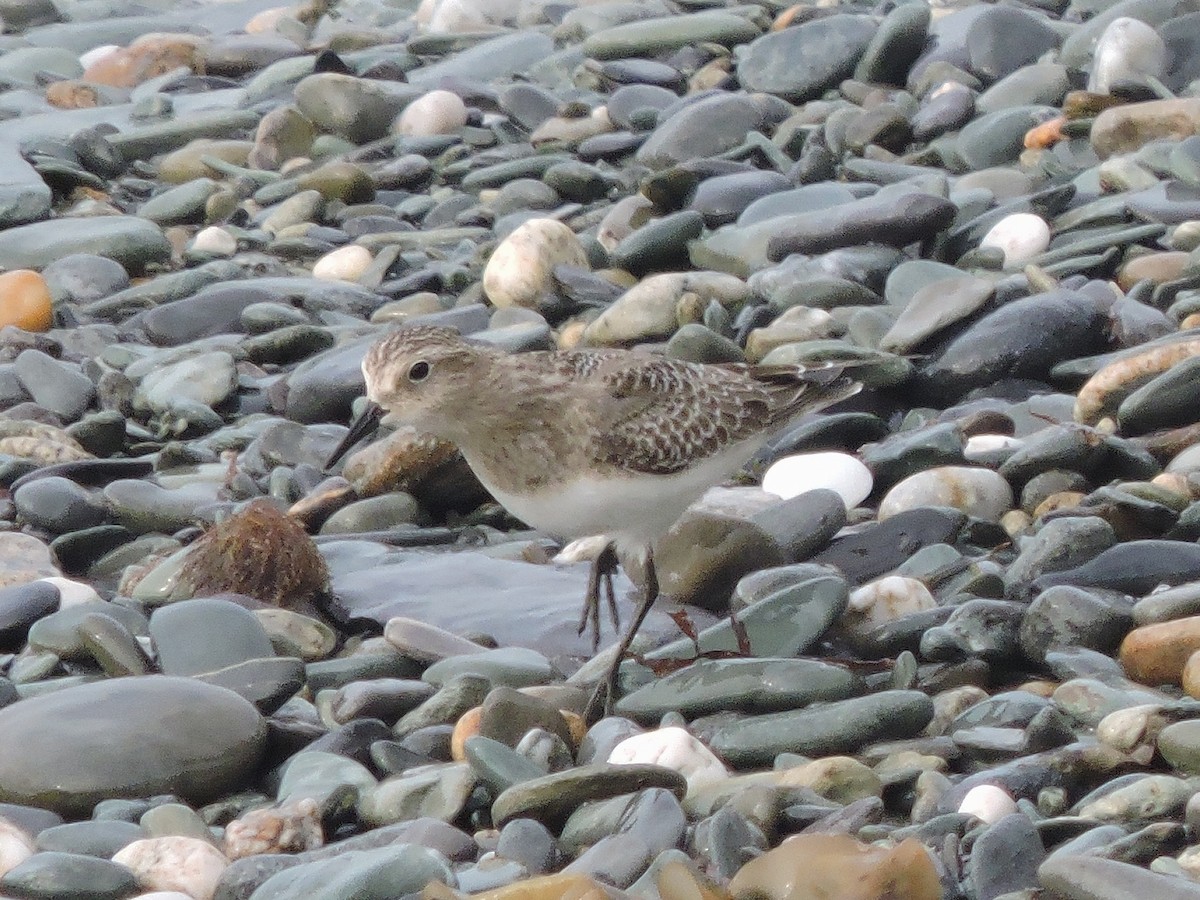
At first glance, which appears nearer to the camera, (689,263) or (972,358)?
(972,358)

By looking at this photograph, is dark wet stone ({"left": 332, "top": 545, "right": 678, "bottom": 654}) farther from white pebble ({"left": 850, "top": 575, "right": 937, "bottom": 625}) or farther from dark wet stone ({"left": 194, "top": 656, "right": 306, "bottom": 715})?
dark wet stone ({"left": 194, "top": 656, "right": 306, "bottom": 715})

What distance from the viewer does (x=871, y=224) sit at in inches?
313

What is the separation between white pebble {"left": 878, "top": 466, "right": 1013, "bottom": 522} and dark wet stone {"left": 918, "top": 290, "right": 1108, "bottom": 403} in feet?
3.14

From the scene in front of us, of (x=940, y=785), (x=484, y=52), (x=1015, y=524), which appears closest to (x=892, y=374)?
(x=1015, y=524)

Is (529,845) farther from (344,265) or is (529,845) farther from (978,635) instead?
(344,265)

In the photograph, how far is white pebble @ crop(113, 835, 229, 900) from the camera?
3926mm

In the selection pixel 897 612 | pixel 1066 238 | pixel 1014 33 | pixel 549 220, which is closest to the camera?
pixel 897 612

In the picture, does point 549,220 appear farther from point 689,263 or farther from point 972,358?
point 972,358

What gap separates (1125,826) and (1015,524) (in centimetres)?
218

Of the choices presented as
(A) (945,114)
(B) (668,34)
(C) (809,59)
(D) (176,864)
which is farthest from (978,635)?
(B) (668,34)

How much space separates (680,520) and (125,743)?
2.17 m

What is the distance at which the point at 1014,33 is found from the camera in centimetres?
1013

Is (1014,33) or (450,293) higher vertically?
(1014,33)

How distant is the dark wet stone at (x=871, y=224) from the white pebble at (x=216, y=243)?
10.9 feet
